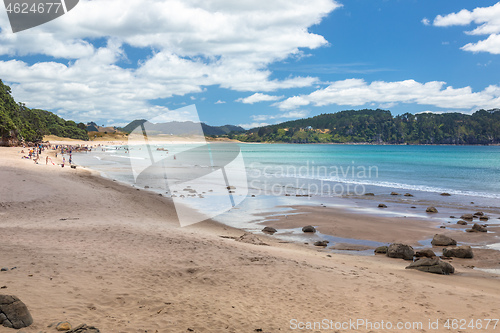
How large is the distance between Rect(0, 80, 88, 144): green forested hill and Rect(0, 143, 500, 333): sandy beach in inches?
2584

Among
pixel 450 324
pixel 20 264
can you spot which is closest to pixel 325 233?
pixel 450 324

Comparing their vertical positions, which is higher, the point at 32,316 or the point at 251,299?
the point at 32,316

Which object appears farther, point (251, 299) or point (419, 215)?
point (419, 215)

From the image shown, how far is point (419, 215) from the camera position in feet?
68.7

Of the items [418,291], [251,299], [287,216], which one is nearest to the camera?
[251,299]

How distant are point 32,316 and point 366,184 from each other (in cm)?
3659

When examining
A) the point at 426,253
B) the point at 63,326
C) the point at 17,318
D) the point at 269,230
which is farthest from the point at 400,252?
the point at 17,318

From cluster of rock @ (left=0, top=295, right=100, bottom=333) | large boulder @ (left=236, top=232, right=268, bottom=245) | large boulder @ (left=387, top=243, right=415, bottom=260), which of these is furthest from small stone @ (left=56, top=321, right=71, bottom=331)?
large boulder @ (left=387, top=243, right=415, bottom=260)

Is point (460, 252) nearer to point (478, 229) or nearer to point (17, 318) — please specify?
point (478, 229)

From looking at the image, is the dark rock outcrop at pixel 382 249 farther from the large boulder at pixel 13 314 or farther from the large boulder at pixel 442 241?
the large boulder at pixel 13 314

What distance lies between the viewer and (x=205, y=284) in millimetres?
7984

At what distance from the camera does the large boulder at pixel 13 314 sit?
4.78 m

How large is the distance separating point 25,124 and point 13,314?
345 feet

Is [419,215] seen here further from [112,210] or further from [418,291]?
[112,210]
